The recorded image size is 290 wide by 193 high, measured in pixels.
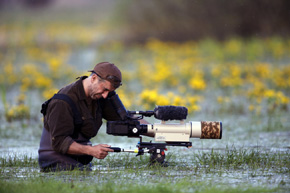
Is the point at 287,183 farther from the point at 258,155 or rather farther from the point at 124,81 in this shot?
the point at 124,81

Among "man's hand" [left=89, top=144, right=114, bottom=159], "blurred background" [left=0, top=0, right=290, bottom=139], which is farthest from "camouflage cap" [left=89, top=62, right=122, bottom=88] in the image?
"blurred background" [left=0, top=0, right=290, bottom=139]

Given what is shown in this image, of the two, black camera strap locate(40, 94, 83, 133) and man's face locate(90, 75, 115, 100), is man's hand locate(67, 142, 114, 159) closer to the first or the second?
black camera strap locate(40, 94, 83, 133)

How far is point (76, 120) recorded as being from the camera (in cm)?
467

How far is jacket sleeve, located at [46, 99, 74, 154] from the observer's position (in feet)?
14.9

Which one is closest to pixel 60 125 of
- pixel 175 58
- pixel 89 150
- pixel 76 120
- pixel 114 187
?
pixel 76 120

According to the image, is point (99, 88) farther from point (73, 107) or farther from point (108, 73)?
point (73, 107)

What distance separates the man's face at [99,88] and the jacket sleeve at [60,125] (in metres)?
0.25

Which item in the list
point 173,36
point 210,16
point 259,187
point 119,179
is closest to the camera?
point 259,187

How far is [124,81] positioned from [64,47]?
19.9 ft

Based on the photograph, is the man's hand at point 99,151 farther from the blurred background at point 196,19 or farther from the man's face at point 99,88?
the blurred background at point 196,19

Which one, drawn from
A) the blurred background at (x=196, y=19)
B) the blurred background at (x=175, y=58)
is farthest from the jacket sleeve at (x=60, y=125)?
the blurred background at (x=196, y=19)

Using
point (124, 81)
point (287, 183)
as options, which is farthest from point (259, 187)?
point (124, 81)

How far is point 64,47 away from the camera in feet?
55.4

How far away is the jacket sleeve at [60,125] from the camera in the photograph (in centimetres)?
454
